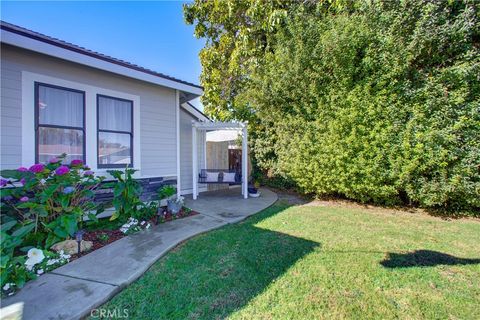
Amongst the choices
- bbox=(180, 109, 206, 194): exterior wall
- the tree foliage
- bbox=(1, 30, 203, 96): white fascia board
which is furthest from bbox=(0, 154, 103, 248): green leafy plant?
the tree foliage

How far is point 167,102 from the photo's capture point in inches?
238

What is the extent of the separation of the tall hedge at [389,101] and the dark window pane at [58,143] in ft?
18.6

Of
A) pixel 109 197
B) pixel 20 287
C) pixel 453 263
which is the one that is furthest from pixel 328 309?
pixel 109 197

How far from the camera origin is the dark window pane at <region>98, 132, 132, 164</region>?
4883mm

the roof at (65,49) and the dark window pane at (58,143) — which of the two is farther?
the dark window pane at (58,143)

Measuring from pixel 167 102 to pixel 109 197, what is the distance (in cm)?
280

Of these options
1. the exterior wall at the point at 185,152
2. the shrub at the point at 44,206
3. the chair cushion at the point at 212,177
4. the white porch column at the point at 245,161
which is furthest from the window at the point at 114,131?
the white porch column at the point at 245,161

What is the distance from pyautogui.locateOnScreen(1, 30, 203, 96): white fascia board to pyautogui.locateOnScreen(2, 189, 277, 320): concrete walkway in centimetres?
337

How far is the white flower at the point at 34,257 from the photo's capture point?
9.61 ft

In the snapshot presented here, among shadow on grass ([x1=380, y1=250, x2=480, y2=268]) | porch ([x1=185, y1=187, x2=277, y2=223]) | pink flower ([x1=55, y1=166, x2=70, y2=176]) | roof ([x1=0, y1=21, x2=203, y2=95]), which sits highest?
roof ([x1=0, y1=21, x2=203, y2=95])

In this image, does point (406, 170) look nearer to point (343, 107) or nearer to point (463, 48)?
point (343, 107)

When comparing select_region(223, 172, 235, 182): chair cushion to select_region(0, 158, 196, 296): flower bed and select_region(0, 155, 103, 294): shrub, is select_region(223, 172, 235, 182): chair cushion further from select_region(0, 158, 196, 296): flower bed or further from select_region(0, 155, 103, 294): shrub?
select_region(0, 155, 103, 294): shrub

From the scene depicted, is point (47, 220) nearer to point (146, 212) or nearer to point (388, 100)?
point (146, 212)

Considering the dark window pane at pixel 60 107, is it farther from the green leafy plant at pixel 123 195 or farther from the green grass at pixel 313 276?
the green grass at pixel 313 276
